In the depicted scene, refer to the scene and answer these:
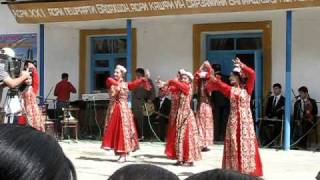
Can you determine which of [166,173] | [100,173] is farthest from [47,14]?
[166,173]

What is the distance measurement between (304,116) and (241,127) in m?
5.35

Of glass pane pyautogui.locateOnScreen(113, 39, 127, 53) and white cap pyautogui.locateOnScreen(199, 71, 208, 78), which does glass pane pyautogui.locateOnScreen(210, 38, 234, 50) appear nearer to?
glass pane pyautogui.locateOnScreen(113, 39, 127, 53)

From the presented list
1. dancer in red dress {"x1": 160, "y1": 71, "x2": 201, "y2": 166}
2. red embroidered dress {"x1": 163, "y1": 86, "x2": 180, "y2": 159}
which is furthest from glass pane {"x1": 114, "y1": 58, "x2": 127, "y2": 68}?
A: dancer in red dress {"x1": 160, "y1": 71, "x2": 201, "y2": 166}

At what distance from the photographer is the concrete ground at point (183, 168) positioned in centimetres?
940

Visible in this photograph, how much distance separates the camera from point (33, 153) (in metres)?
1.33

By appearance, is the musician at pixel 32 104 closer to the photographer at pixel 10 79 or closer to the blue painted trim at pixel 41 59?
the photographer at pixel 10 79

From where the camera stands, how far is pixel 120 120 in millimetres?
10719

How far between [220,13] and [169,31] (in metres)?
2.75

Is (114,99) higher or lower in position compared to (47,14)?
lower

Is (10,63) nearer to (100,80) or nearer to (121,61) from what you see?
(121,61)

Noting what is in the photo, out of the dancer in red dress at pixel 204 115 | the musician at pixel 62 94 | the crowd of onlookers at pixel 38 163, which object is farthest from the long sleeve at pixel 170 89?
the crowd of onlookers at pixel 38 163

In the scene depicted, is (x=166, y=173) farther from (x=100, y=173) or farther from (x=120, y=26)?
(x=120, y=26)

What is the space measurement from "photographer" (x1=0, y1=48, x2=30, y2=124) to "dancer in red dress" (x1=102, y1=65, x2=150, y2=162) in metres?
3.06

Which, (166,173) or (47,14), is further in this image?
(47,14)
